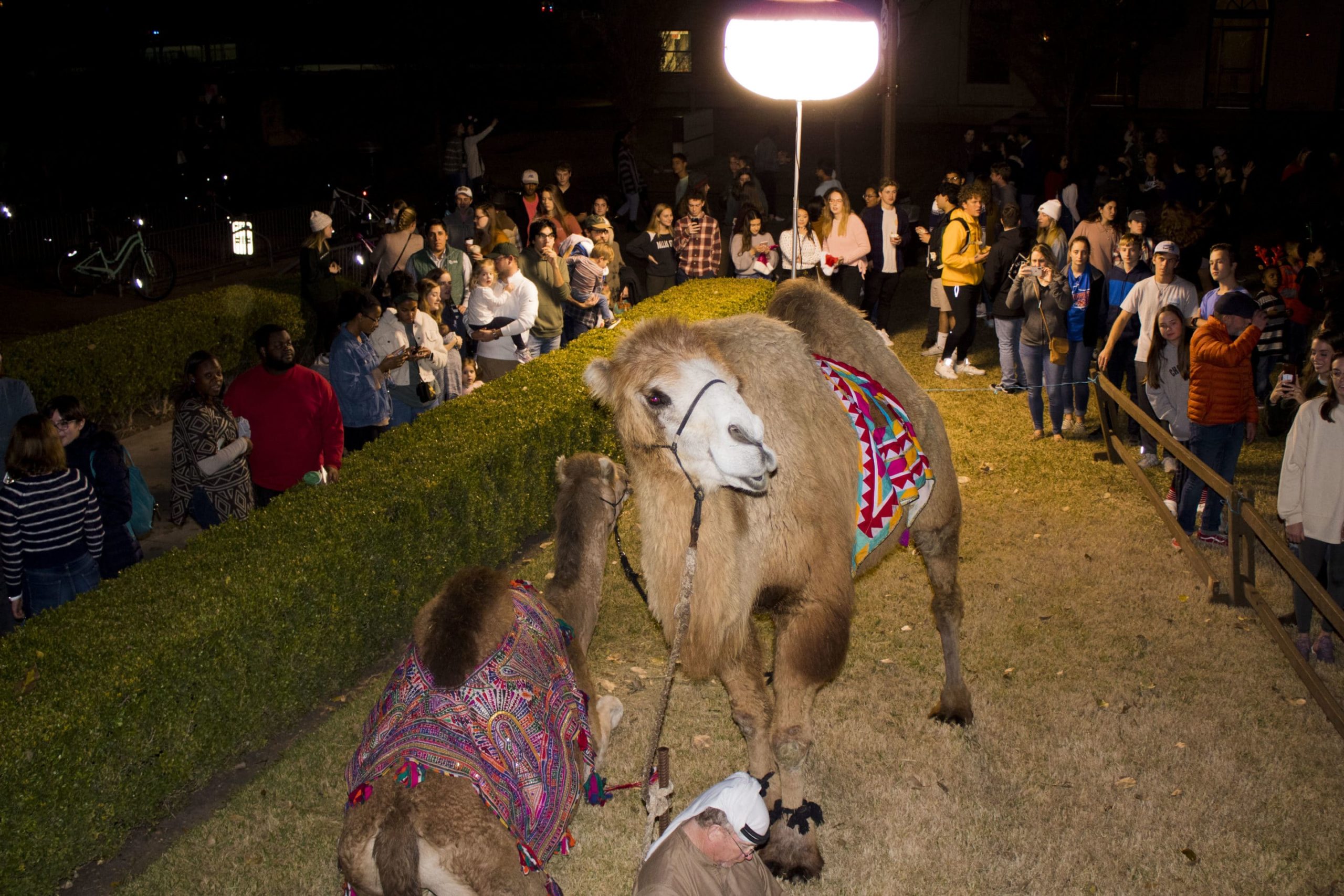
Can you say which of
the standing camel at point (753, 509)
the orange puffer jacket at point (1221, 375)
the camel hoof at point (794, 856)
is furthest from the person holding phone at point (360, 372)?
the orange puffer jacket at point (1221, 375)

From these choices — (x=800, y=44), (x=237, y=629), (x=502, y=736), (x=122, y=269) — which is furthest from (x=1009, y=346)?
(x=122, y=269)

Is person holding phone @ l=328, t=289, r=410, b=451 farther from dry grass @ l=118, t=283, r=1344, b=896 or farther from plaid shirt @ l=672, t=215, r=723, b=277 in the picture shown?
plaid shirt @ l=672, t=215, r=723, b=277

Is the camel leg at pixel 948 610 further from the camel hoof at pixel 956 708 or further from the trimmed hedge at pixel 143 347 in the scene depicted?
the trimmed hedge at pixel 143 347

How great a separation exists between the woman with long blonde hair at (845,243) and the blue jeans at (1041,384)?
3.38 metres

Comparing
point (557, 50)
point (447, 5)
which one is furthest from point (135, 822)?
point (557, 50)

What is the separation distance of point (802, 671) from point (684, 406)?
157 centimetres

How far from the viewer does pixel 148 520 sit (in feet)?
24.6

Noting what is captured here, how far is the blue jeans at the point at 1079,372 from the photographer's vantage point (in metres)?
11.9

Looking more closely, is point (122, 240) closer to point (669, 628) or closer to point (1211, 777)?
point (669, 628)

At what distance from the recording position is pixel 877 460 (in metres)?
5.76

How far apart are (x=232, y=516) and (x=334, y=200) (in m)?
14.8

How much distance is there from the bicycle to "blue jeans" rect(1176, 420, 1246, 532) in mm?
15017

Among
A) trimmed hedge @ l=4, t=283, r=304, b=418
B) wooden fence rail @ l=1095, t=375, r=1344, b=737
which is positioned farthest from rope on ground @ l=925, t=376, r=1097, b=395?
trimmed hedge @ l=4, t=283, r=304, b=418

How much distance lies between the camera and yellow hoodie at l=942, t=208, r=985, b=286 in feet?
44.5
